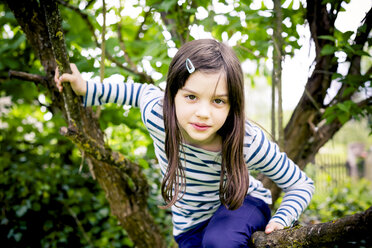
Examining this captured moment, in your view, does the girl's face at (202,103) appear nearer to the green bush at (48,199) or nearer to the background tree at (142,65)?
the background tree at (142,65)

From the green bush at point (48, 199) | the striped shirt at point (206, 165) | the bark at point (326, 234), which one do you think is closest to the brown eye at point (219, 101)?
the striped shirt at point (206, 165)

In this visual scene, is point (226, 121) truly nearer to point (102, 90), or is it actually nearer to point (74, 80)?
point (102, 90)

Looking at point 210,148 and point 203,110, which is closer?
point 203,110

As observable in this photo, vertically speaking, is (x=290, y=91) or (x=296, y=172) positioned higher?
(x=290, y=91)

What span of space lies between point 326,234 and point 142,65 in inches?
61.8

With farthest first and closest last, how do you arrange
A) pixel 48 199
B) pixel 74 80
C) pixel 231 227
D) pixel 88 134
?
pixel 48 199
pixel 88 134
pixel 74 80
pixel 231 227

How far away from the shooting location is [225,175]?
1610mm

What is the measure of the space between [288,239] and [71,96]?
3.86 feet

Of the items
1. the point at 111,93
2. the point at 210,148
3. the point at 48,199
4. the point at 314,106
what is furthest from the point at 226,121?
the point at 48,199

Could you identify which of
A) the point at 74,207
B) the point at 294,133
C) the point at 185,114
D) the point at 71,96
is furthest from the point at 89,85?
the point at 74,207

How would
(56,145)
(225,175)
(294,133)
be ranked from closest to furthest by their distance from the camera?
(225,175)
(294,133)
(56,145)

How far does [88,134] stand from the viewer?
6.11 ft

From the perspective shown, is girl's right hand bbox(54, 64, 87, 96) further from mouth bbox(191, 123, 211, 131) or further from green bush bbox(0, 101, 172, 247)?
green bush bbox(0, 101, 172, 247)

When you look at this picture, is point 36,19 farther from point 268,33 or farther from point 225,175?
point 268,33
